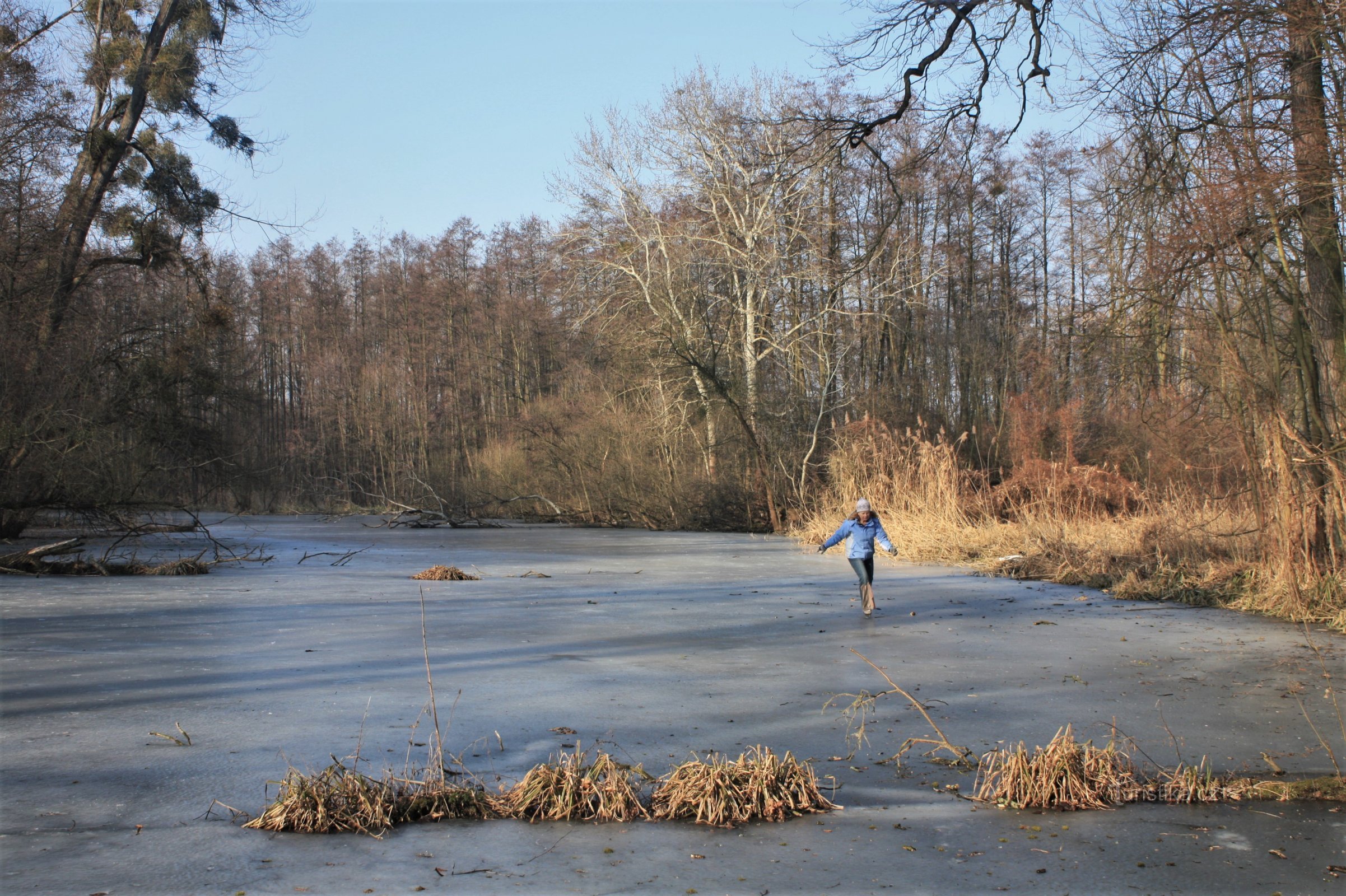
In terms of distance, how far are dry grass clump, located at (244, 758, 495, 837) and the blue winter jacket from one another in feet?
21.3

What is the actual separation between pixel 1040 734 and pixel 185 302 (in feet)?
76.2

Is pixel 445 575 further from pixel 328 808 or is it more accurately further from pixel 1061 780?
pixel 1061 780

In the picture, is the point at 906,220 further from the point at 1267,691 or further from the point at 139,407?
the point at 1267,691

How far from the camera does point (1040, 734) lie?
5.17 m

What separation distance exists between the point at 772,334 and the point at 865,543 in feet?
66.0

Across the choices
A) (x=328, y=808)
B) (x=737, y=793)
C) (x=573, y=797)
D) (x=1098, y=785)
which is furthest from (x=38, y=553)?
(x=1098, y=785)

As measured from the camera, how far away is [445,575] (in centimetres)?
1294

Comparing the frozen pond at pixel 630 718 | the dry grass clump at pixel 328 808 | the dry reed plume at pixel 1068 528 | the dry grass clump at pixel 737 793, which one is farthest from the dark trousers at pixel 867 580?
the dry grass clump at pixel 328 808

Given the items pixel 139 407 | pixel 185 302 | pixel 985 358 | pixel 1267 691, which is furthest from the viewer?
pixel 985 358

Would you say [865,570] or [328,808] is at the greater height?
[865,570]

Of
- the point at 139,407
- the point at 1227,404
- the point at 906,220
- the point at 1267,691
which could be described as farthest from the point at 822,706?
the point at 906,220

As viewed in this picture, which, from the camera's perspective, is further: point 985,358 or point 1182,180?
point 985,358

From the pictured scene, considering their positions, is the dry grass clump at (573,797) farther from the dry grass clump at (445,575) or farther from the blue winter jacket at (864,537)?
the dry grass clump at (445,575)

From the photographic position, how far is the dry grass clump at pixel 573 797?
3953mm
